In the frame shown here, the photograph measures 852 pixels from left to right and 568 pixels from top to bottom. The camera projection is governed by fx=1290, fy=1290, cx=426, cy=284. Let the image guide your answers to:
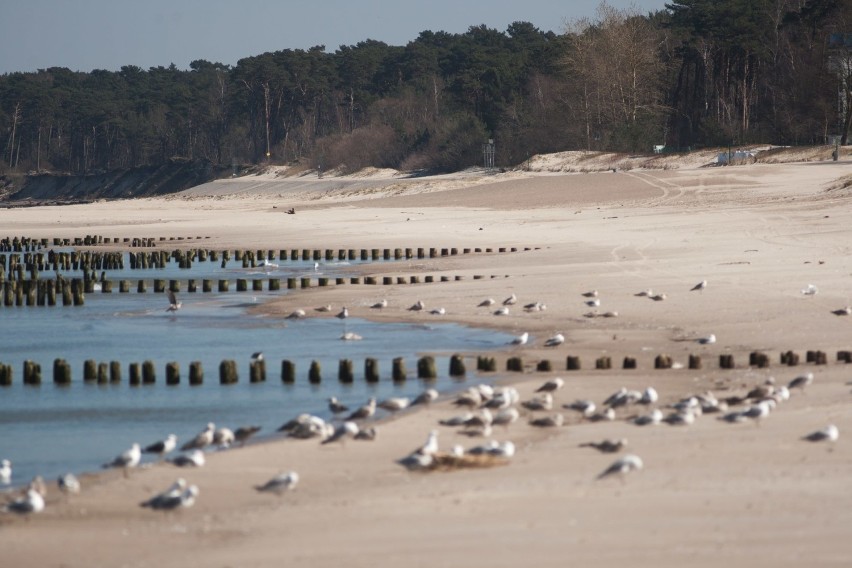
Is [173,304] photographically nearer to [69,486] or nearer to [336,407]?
[336,407]

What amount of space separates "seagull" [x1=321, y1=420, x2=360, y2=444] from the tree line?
5866 centimetres

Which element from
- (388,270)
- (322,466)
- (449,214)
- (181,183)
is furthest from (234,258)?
(181,183)

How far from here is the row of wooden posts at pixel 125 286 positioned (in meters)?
26.3

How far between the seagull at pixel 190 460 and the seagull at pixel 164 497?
39.1 inches

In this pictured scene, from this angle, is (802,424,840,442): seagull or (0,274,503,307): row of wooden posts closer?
(802,424,840,442): seagull

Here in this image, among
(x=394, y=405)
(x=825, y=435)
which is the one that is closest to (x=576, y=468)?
(x=825, y=435)

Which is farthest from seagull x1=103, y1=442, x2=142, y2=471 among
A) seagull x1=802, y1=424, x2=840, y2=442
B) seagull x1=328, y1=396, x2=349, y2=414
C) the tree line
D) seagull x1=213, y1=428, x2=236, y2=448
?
the tree line

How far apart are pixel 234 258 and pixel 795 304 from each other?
75.4 feet

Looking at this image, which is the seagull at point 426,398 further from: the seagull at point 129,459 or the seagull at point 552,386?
the seagull at point 129,459

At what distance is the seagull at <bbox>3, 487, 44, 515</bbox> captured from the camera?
876cm

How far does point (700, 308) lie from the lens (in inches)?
769

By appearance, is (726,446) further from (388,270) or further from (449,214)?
(449,214)

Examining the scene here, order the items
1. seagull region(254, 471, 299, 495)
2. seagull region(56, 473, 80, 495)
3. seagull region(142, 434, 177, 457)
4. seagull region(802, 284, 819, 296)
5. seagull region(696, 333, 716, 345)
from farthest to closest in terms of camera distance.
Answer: seagull region(802, 284, 819, 296) → seagull region(696, 333, 716, 345) → seagull region(142, 434, 177, 457) → seagull region(56, 473, 80, 495) → seagull region(254, 471, 299, 495)

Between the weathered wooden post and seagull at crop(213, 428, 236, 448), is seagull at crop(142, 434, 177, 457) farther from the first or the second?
the weathered wooden post
